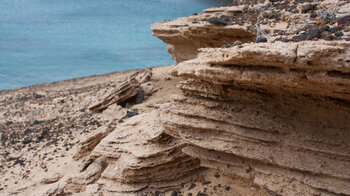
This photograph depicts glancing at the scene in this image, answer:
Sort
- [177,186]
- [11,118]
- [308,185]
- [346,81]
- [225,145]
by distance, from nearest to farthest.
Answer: [346,81]
[308,185]
[225,145]
[177,186]
[11,118]

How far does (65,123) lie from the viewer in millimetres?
9625

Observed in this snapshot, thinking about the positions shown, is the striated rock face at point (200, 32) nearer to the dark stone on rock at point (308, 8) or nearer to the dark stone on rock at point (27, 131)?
the dark stone on rock at point (308, 8)

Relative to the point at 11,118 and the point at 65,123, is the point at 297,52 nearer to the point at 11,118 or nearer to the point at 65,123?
the point at 65,123

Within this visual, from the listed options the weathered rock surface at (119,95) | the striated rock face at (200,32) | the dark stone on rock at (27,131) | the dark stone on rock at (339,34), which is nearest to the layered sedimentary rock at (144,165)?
the dark stone on rock at (339,34)

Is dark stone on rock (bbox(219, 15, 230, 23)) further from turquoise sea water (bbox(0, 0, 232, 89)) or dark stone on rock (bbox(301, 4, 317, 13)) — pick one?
turquoise sea water (bbox(0, 0, 232, 89))

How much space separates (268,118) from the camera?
4039 mm

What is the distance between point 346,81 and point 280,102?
1.46 meters

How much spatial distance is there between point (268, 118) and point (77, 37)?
26465 mm

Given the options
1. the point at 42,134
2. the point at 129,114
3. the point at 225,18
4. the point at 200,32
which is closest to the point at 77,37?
the point at 42,134

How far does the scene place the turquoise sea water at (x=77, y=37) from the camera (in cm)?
2175

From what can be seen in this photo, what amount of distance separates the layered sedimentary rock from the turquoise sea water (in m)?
16.3

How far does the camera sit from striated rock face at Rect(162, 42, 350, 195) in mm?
3014

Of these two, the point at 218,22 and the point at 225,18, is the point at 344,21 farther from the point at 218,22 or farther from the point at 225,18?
the point at 225,18

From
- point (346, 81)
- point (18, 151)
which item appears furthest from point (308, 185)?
point (18, 151)
